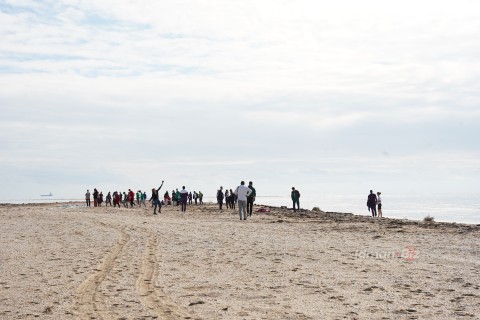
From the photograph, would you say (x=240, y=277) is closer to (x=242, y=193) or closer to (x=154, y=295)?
(x=154, y=295)

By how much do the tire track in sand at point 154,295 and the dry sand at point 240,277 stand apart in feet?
0.05

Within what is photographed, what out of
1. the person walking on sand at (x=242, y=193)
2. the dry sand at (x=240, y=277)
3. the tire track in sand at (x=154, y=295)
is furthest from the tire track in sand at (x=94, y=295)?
the person walking on sand at (x=242, y=193)

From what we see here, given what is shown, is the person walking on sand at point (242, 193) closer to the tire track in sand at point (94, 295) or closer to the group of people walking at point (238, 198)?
the group of people walking at point (238, 198)

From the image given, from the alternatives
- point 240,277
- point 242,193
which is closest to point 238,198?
point 242,193

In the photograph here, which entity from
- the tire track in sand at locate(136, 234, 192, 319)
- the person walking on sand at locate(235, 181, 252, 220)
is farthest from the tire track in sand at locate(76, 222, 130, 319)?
the person walking on sand at locate(235, 181, 252, 220)

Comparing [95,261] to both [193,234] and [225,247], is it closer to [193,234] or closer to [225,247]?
[225,247]

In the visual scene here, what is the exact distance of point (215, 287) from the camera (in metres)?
10.3

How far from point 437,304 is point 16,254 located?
10.6 metres

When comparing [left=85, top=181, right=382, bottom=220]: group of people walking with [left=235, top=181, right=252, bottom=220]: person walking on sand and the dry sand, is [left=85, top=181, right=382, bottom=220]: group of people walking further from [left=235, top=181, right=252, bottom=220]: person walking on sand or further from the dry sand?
the dry sand

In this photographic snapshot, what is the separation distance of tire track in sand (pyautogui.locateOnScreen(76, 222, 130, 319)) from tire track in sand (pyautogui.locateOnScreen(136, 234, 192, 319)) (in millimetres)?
648

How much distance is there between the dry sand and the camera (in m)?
8.45

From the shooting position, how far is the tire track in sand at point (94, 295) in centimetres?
819

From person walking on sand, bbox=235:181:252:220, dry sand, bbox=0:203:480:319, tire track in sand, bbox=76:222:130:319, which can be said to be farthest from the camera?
person walking on sand, bbox=235:181:252:220

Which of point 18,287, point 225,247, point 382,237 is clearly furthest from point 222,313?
point 382,237
